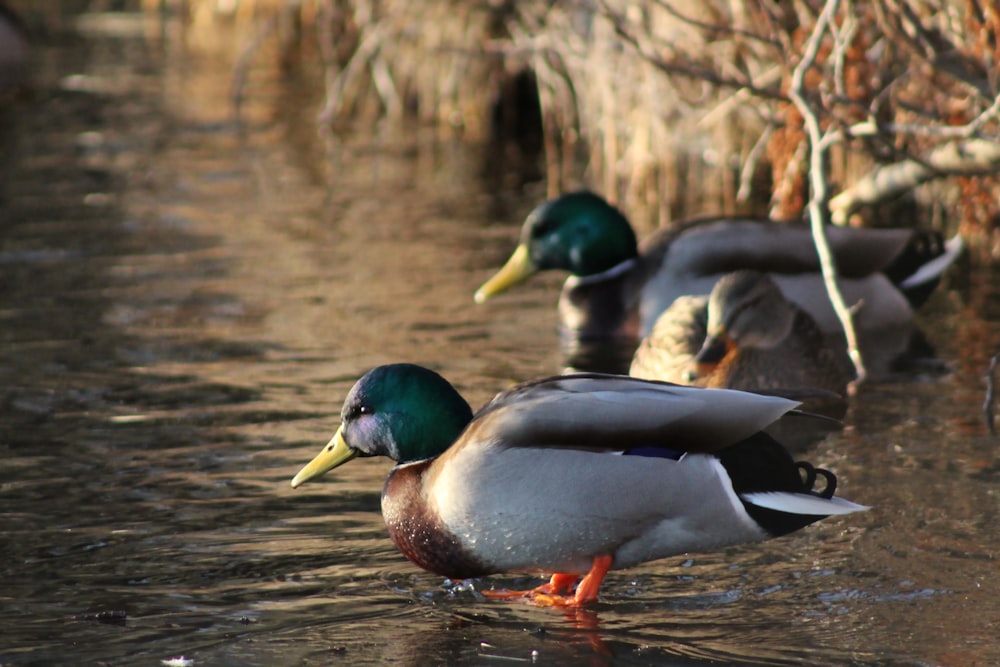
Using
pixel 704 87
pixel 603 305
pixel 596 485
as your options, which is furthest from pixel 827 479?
pixel 704 87

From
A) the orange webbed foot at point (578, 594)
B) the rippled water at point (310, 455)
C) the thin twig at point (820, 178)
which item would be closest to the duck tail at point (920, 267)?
the rippled water at point (310, 455)

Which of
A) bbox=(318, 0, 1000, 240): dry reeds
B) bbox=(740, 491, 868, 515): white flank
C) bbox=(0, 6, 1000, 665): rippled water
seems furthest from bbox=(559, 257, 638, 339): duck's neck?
bbox=(740, 491, 868, 515): white flank

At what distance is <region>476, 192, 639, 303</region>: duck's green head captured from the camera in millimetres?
7844

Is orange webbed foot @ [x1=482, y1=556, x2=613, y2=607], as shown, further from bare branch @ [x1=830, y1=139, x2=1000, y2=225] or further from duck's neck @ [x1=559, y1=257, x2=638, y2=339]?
duck's neck @ [x1=559, y1=257, x2=638, y2=339]

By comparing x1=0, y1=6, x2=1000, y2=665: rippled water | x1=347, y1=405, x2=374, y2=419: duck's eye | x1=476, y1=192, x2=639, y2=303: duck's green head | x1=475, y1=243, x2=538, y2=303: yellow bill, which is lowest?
x1=0, y1=6, x2=1000, y2=665: rippled water

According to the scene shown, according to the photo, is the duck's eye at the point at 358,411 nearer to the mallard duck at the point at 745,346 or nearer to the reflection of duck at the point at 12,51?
the mallard duck at the point at 745,346

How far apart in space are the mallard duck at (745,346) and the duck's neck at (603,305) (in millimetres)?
1079

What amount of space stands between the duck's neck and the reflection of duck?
10.5m

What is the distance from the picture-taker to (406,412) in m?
4.41

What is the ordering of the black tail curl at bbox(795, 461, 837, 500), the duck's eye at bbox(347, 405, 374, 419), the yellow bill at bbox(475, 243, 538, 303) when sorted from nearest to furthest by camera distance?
the black tail curl at bbox(795, 461, 837, 500) → the duck's eye at bbox(347, 405, 374, 419) → the yellow bill at bbox(475, 243, 538, 303)

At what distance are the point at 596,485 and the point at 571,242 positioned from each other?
382 centimetres

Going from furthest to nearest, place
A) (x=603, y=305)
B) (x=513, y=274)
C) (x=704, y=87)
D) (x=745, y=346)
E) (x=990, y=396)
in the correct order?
(x=704, y=87)
(x=513, y=274)
(x=603, y=305)
(x=745, y=346)
(x=990, y=396)

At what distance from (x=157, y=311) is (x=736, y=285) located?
293 cm

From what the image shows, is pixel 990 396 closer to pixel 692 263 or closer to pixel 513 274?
pixel 692 263
